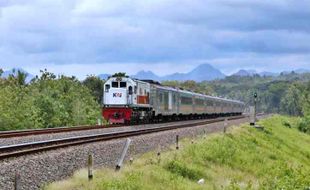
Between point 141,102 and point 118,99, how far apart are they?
271 cm

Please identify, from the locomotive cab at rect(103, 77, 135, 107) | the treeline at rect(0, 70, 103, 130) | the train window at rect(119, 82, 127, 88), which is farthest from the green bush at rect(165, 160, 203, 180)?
the train window at rect(119, 82, 127, 88)

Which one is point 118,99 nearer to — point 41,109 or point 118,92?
point 118,92

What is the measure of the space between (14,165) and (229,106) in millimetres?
78323

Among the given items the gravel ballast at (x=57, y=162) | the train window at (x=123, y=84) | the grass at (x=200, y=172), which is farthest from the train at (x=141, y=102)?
the gravel ballast at (x=57, y=162)

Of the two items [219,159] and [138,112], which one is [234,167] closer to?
[219,159]

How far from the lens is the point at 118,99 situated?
3959 cm

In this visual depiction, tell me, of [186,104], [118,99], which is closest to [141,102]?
[118,99]

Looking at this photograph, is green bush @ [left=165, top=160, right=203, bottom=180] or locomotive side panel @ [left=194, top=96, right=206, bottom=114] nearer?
green bush @ [left=165, top=160, right=203, bottom=180]

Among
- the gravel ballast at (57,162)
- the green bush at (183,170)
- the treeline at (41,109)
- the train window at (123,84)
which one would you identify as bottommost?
the green bush at (183,170)

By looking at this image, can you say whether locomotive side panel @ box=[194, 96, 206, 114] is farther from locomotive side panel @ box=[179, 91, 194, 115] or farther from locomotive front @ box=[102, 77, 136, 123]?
locomotive front @ box=[102, 77, 136, 123]

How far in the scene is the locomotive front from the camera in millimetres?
38906

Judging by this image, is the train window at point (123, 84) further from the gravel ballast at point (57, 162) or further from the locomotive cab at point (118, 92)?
the gravel ballast at point (57, 162)

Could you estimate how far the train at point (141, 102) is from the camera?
129ft

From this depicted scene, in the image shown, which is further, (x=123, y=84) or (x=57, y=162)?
(x=123, y=84)
